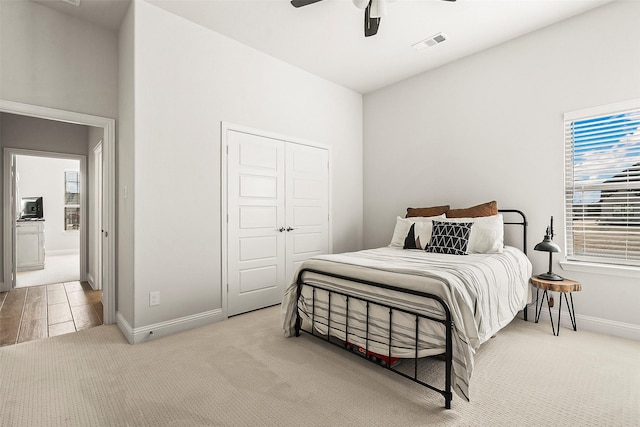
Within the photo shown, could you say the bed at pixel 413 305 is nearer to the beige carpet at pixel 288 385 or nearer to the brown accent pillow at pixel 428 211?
the beige carpet at pixel 288 385

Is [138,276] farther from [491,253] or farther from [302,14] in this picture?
[491,253]

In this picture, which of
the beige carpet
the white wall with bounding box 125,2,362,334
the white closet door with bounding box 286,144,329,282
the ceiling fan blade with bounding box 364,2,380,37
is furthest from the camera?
the white closet door with bounding box 286,144,329,282

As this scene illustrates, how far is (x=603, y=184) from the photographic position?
2.89 meters

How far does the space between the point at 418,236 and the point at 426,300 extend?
5.27 ft

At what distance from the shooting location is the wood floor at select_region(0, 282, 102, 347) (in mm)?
2935

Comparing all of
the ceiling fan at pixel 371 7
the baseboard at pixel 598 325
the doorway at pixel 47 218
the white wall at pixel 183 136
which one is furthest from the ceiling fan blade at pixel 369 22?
the doorway at pixel 47 218

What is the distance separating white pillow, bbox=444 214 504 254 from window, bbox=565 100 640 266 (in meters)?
0.69

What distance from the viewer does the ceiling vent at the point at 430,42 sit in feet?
10.9

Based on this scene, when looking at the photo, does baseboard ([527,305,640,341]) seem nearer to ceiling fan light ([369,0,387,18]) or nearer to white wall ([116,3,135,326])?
ceiling fan light ([369,0,387,18])

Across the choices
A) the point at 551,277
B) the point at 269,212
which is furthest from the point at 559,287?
the point at 269,212

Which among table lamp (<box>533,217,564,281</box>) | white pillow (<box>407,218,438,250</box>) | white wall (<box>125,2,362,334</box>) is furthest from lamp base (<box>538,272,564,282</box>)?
white wall (<box>125,2,362,334</box>)

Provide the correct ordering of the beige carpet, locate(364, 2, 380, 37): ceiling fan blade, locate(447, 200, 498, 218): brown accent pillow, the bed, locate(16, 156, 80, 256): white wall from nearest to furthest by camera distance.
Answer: the beige carpet < the bed < locate(364, 2, 380, 37): ceiling fan blade < locate(447, 200, 498, 218): brown accent pillow < locate(16, 156, 80, 256): white wall

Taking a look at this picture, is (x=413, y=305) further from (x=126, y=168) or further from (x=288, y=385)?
(x=126, y=168)

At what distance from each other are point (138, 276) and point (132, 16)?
2257mm
